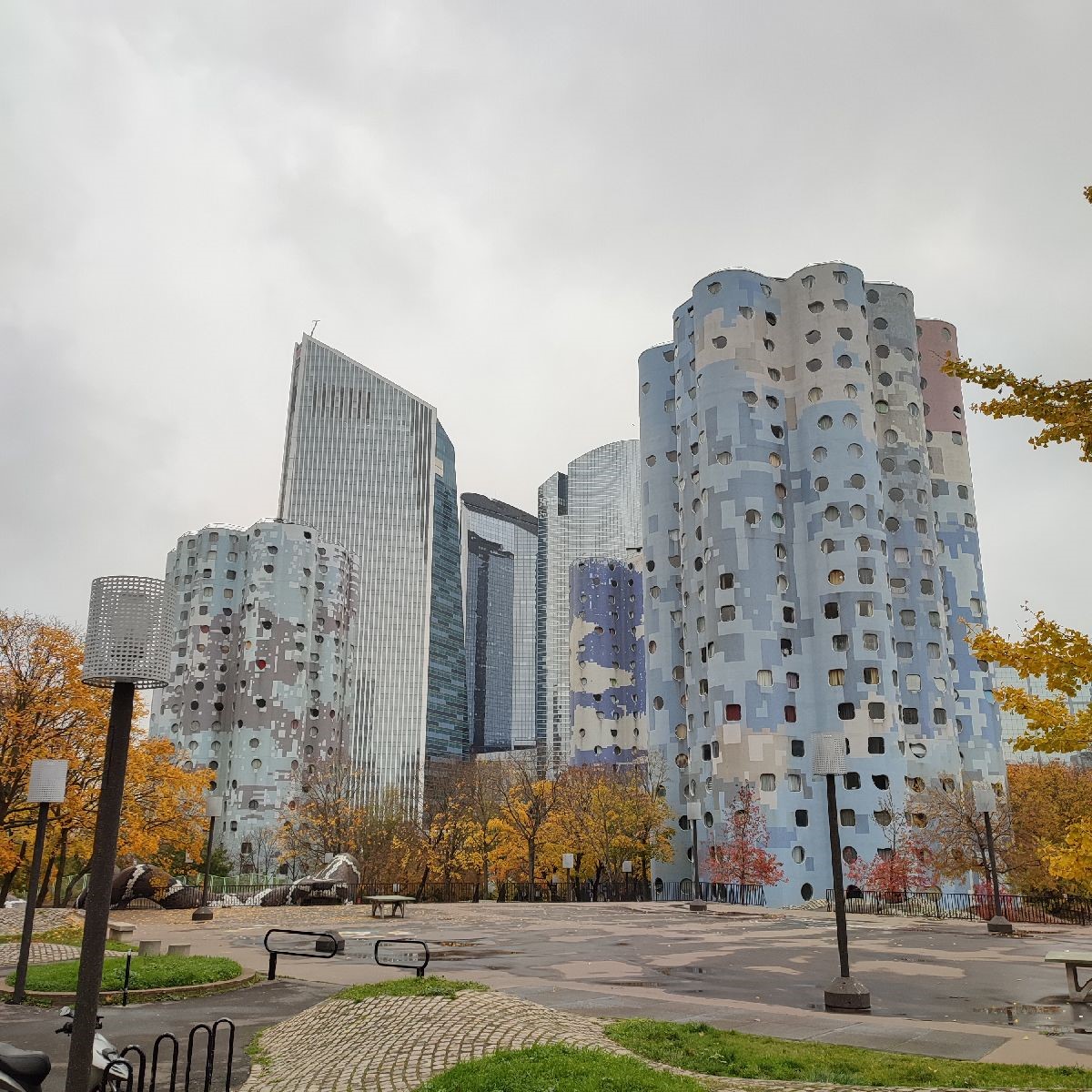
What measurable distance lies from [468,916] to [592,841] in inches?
1182

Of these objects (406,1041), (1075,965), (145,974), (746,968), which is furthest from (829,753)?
(145,974)

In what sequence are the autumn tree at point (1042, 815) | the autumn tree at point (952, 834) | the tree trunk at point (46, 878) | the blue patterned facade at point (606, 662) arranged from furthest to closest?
1. the blue patterned facade at point (606, 662)
2. the autumn tree at point (952, 834)
3. the autumn tree at point (1042, 815)
4. the tree trunk at point (46, 878)

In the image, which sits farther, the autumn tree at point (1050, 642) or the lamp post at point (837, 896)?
the lamp post at point (837, 896)

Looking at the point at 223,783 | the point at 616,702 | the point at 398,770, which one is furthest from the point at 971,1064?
the point at 398,770

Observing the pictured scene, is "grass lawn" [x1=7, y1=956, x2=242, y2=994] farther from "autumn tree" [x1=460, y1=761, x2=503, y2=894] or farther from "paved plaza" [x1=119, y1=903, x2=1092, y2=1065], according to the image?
"autumn tree" [x1=460, y1=761, x2=503, y2=894]

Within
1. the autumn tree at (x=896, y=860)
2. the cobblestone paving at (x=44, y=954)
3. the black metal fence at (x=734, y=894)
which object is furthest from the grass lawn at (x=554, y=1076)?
the autumn tree at (x=896, y=860)

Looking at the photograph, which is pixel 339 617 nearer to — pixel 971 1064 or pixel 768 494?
pixel 768 494

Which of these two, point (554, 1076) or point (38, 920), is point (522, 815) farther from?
point (554, 1076)

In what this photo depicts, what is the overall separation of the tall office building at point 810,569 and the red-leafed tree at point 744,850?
2.94 ft

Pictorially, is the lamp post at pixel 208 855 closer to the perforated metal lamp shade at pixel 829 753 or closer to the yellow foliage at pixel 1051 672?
the perforated metal lamp shade at pixel 829 753

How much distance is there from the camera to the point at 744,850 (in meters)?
60.2

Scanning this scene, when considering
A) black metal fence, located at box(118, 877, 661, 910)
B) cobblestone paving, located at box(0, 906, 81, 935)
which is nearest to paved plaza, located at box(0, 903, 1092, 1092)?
cobblestone paving, located at box(0, 906, 81, 935)

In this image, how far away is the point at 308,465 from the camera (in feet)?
652

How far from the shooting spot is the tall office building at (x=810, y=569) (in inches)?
2581
